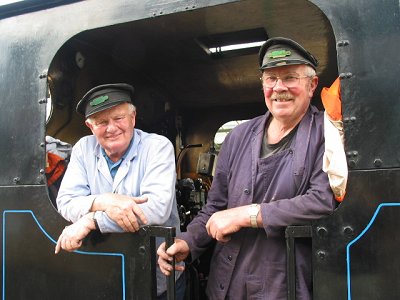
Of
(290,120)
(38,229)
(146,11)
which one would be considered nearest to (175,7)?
(146,11)

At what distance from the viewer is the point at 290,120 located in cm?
172

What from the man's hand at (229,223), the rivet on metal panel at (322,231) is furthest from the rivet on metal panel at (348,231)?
the man's hand at (229,223)

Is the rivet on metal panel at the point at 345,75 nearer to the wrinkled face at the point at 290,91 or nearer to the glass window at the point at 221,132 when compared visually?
the wrinkled face at the point at 290,91

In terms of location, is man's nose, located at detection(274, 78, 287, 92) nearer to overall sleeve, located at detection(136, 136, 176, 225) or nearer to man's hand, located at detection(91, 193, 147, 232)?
overall sleeve, located at detection(136, 136, 176, 225)

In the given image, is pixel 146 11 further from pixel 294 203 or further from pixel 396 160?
pixel 396 160

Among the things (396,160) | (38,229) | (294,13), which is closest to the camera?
(396,160)

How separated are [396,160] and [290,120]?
47cm

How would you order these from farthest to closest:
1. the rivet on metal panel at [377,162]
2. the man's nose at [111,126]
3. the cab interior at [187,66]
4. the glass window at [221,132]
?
the glass window at [221,132] → the cab interior at [187,66] → the man's nose at [111,126] → the rivet on metal panel at [377,162]

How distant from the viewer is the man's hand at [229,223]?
62.1 inches

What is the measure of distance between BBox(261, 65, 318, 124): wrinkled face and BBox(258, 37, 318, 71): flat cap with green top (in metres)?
0.04

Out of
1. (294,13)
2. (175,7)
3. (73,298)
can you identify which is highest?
(294,13)

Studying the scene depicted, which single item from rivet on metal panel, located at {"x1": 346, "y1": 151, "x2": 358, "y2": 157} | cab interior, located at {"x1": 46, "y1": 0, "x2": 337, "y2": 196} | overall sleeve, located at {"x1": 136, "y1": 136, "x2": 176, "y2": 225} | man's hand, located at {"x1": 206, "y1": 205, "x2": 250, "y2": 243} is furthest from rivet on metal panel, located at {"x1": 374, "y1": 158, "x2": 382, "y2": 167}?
cab interior, located at {"x1": 46, "y1": 0, "x2": 337, "y2": 196}

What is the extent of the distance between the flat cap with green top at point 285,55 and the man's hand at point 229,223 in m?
0.61

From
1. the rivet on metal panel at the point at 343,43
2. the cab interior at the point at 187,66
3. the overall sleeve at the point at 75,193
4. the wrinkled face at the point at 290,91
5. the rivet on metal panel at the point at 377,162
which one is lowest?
the overall sleeve at the point at 75,193
